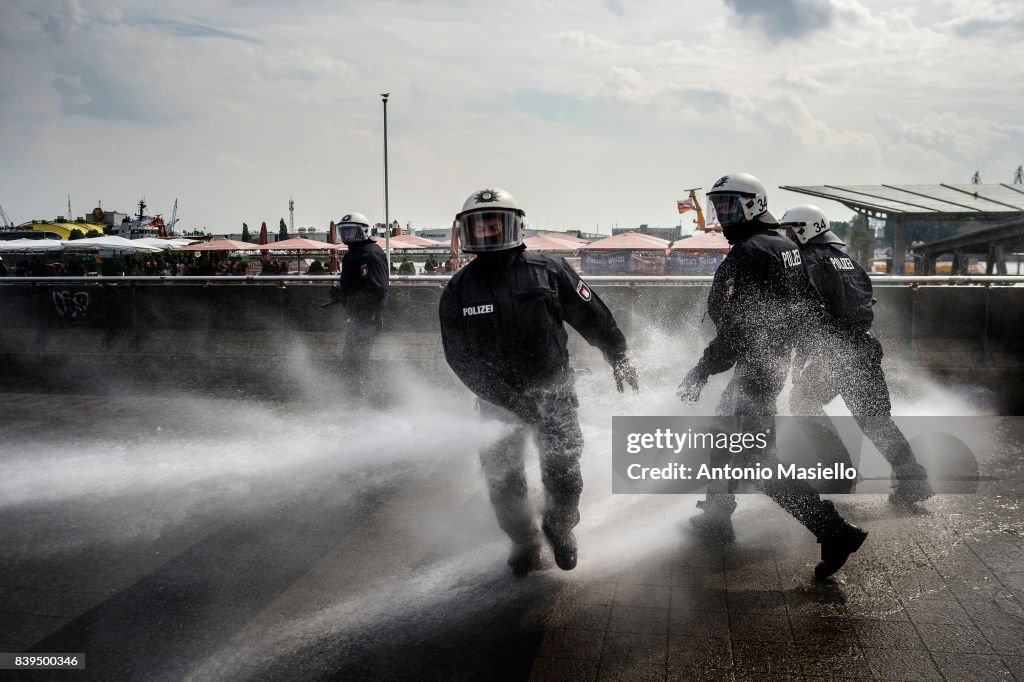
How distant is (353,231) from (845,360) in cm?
516

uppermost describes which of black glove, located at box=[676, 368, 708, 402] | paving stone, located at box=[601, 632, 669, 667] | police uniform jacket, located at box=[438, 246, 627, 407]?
police uniform jacket, located at box=[438, 246, 627, 407]

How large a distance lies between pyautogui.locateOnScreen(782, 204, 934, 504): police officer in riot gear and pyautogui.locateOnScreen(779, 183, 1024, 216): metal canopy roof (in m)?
22.3

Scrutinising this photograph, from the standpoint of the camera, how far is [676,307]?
9.33m

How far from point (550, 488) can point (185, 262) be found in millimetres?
26242

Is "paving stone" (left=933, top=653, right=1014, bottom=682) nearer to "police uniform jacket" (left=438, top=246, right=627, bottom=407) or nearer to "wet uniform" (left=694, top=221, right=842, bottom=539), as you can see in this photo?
"wet uniform" (left=694, top=221, right=842, bottom=539)

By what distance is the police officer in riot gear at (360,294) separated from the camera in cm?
827

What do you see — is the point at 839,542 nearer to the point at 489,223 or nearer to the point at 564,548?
the point at 564,548

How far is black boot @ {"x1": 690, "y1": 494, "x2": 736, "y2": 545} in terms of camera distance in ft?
14.9

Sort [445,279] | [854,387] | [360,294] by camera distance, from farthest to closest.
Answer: [445,279]
[360,294]
[854,387]

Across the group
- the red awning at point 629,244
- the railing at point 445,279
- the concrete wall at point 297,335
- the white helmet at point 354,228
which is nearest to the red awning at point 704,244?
the red awning at point 629,244

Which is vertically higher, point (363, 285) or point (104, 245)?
point (104, 245)

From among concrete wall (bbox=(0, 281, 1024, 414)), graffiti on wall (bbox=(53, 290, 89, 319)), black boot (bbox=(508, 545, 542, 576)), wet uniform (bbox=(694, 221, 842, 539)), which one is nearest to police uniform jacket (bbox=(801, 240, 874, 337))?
wet uniform (bbox=(694, 221, 842, 539))

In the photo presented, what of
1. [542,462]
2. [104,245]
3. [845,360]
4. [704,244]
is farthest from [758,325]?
[104,245]

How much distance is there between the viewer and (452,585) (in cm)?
391
